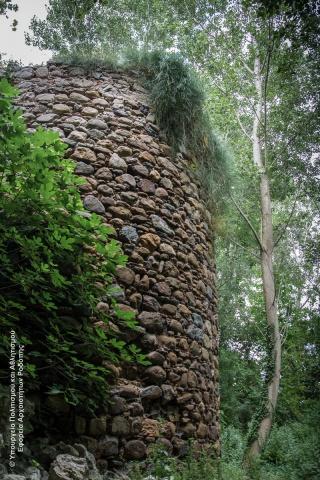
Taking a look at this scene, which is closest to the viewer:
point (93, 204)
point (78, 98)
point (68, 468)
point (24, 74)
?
point (68, 468)

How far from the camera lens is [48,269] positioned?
8.11 feet

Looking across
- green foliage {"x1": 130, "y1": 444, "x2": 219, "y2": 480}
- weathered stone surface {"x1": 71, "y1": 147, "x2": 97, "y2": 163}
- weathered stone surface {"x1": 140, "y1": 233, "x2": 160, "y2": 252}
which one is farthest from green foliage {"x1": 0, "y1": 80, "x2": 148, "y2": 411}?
weathered stone surface {"x1": 71, "y1": 147, "x2": 97, "y2": 163}

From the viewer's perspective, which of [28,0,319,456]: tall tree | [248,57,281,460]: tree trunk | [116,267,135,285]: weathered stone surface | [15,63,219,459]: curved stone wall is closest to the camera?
[15,63,219,459]: curved stone wall

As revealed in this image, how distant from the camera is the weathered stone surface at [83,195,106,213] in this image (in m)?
3.54

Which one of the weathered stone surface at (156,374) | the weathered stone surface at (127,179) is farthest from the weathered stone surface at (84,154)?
the weathered stone surface at (156,374)

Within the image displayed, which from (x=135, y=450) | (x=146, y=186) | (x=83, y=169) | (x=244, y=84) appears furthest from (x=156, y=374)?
(x=244, y=84)

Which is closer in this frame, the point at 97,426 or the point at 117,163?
the point at 97,426

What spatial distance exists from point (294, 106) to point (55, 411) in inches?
366

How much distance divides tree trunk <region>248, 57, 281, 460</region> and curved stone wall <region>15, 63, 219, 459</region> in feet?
10.4

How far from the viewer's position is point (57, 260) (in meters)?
2.83

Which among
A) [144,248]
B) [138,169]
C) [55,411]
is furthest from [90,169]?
[55,411]

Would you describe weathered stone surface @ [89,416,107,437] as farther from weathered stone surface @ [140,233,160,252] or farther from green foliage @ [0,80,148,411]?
weathered stone surface @ [140,233,160,252]

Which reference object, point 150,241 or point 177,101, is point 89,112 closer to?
point 177,101

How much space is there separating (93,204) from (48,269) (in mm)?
1195
